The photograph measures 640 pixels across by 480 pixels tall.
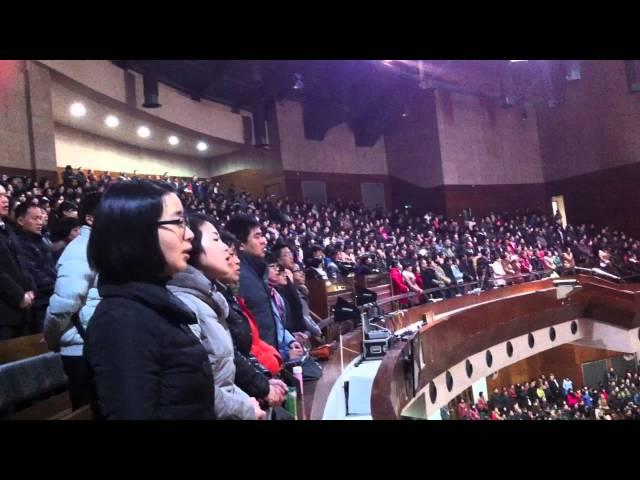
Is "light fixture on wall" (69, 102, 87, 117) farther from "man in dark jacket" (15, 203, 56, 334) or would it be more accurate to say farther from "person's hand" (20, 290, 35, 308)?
"person's hand" (20, 290, 35, 308)

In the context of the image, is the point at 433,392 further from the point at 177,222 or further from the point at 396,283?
the point at 177,222

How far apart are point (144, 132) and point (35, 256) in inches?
199

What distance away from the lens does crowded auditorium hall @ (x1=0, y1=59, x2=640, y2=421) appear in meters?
0.86

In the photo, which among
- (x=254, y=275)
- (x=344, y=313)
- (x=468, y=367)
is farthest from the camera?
(x=468, y=367)

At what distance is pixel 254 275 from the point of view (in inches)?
61.4

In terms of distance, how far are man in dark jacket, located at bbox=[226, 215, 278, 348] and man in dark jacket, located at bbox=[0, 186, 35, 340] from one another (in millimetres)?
681

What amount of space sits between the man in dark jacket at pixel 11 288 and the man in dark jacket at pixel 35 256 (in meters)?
0.10

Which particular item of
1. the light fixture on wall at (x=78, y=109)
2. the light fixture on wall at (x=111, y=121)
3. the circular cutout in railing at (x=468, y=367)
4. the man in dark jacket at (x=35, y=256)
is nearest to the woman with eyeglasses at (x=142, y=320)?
Result: the man in dark jacket at (x=35, y=256)

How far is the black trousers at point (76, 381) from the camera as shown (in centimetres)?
127

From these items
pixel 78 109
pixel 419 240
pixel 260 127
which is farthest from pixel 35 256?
pixel 260 127

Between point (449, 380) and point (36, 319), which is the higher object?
point (36, 319)

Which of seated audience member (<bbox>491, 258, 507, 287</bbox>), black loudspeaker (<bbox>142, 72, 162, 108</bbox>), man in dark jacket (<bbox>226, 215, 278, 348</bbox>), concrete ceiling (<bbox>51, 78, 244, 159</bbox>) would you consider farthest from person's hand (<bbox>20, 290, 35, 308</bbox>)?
seated audience member (<bbox>491, 258, 507, 287</bbox>)
